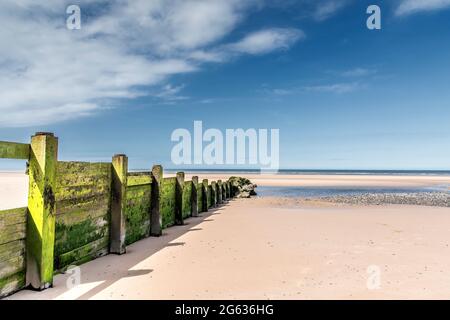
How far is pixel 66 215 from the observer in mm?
5070

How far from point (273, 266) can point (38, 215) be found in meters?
3.65

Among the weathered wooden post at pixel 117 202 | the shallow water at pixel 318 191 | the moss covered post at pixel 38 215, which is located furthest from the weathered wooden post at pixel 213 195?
the moss covered post at pixel 38 215

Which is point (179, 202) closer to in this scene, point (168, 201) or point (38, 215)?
point (168, 201)

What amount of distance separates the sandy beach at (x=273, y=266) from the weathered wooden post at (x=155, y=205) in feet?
1.25

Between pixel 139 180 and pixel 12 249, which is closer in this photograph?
pixel 12 249

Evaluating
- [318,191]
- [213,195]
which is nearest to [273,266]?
[213,195]

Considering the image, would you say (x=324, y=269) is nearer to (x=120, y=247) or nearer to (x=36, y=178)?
(x=120, y=247)

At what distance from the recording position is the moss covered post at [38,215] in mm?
4223

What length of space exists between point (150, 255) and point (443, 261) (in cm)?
540

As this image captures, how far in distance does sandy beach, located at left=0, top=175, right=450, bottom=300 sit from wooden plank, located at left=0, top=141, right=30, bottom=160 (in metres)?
1.71

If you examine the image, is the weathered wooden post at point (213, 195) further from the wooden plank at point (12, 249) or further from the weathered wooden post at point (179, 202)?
the wooden plank at point (12, 249)

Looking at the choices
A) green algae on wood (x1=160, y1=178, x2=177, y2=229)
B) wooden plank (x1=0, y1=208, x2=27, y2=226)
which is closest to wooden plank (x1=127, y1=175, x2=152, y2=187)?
green algae on wood (x1=160, y1=178, x2=177, y2=229)

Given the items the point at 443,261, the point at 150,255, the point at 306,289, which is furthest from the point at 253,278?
the point at 443,261

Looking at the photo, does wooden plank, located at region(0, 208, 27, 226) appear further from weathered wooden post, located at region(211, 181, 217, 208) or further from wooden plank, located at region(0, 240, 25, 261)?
weathered wooden post, located at region(211, 181, 217, 208)
